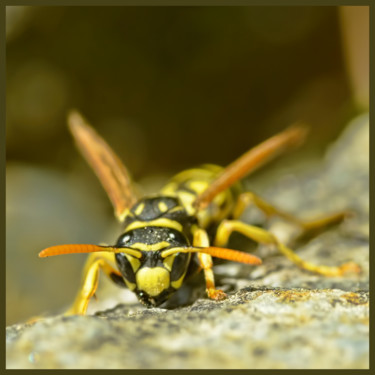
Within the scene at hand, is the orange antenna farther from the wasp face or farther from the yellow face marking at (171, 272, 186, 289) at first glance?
the yellow face marking at (171, 272, 186, 289)

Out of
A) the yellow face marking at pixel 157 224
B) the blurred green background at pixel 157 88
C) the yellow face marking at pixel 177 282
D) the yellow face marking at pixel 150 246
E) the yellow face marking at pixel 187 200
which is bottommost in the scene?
the yellow face marking at pixel 177 282

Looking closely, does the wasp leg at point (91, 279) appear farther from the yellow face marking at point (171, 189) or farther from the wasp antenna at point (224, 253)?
the yellow face marking at point (171, 189)

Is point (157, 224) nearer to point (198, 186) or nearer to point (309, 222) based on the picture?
point (198, 186)

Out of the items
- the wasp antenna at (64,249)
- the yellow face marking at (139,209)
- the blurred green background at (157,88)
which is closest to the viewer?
the wasp antenna at (64,249)

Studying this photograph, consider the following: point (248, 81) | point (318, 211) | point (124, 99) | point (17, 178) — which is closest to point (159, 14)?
point (124, 99)

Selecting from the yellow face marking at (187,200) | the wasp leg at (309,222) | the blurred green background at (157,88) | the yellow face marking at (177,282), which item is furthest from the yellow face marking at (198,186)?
the blurred green background at (157,88)

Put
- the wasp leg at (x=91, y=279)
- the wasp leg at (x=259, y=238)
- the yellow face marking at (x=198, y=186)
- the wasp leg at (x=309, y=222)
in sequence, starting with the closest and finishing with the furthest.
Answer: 1. the wasp leg at (x=91, y=279)
2. the wasp leg at (x=259, y=238)
3. the yellow face marking at (x=198, y=186)
4. the wasp leg at (x=309, y=222)

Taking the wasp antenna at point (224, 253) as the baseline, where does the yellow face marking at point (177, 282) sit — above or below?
below
